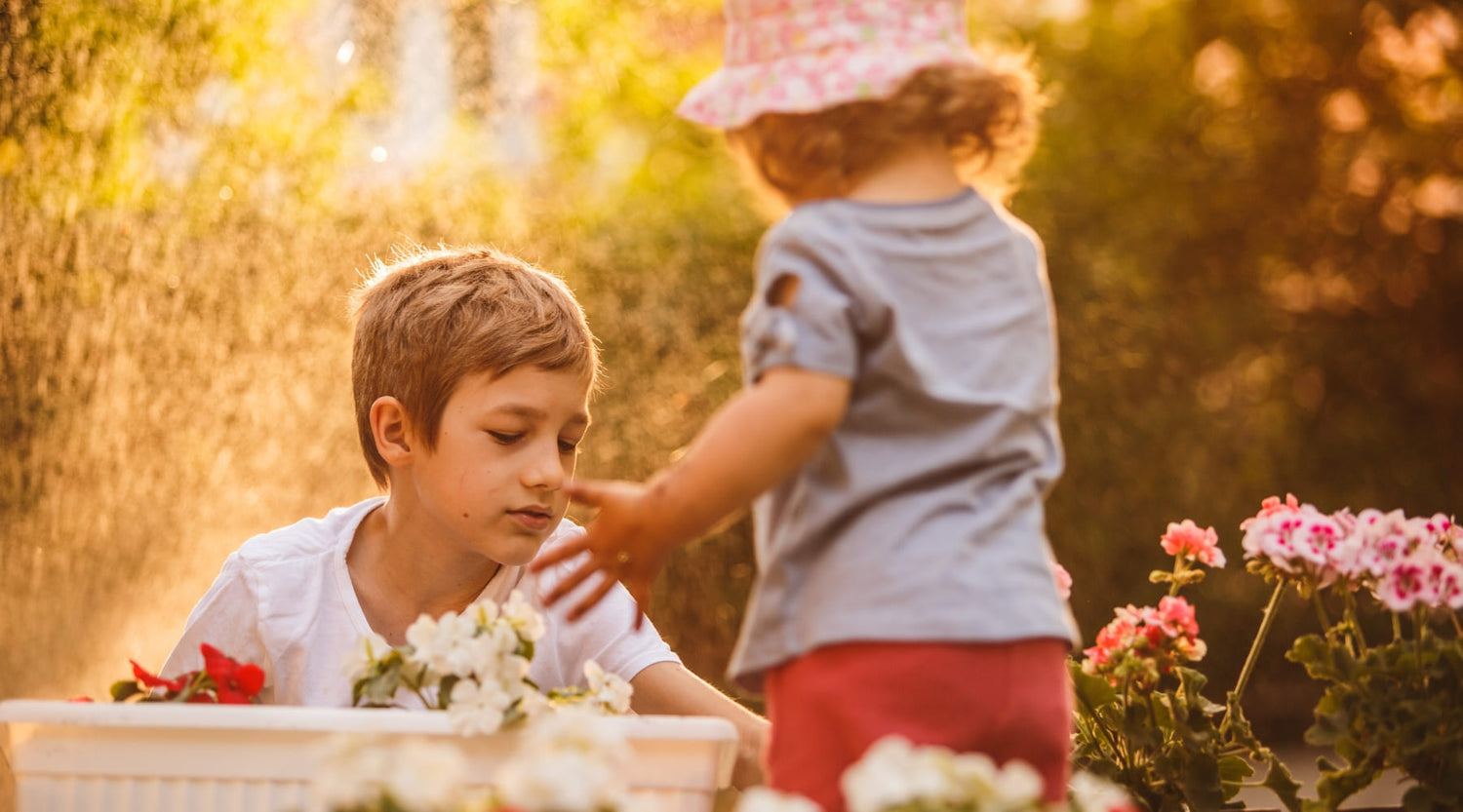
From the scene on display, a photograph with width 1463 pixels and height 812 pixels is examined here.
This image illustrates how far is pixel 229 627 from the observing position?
162 centimetres

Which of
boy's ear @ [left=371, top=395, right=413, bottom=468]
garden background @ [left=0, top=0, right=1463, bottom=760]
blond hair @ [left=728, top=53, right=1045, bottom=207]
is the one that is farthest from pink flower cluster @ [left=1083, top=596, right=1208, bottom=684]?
garden background @ [left=0, top=0, right=1463, bottom=760]

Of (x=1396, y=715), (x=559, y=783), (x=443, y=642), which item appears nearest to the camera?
(x=559, y=783)

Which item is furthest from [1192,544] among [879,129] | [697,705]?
[879,129]

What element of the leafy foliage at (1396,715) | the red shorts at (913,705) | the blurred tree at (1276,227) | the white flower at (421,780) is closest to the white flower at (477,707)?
the red shorts at (913,705)

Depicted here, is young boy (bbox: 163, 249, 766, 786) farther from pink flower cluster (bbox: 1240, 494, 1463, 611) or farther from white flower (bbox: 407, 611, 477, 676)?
pink flower cluster (bbox: 1240, 494, 1463, 611)

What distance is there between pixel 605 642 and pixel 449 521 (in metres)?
0.24

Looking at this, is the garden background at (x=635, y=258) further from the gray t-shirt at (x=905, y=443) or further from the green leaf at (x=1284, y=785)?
the gray t-shirt at (x=905, y=443)

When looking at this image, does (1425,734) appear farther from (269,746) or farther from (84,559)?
(84,559)

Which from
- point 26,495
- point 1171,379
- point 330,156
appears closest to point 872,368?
point 26,495

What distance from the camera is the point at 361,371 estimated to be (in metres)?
1.78

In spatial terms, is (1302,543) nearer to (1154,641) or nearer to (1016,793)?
(1154,641)

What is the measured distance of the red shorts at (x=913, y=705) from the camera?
97 centimetres

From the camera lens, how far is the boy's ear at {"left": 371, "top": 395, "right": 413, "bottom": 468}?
1.69m

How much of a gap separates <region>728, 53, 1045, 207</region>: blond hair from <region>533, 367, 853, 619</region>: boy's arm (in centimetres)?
19
